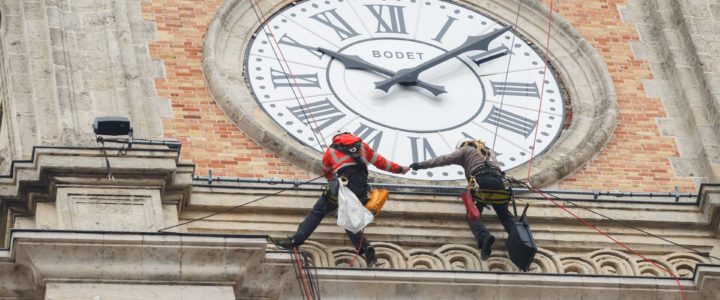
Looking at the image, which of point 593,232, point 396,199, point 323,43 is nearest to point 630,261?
point 593,232

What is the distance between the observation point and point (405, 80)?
21969mm

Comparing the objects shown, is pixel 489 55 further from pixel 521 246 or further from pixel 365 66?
pixel 521 246

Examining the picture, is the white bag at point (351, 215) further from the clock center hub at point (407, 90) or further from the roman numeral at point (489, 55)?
the roman numeral at point (489, 55)

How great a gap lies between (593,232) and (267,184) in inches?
95.5

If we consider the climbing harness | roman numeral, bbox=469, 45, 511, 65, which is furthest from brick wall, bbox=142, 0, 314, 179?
roman numeral, bbox=469, 45, 511, 65

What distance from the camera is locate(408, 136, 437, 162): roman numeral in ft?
70.1

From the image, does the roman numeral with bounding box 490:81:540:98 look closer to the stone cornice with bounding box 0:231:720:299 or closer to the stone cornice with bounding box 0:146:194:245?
the stone cornice with bounding box 0:231:720:299

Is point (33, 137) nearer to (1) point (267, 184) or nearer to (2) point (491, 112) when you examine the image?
(1) point (267, 184)

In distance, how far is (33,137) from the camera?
67.3 feet

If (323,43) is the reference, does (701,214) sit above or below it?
below

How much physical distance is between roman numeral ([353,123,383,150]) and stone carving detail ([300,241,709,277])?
1277mm

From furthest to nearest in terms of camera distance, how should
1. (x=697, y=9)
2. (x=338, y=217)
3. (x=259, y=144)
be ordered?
1. (x=697, y=9)
2. (x=259, y=144)
3. (x=338, y=217)

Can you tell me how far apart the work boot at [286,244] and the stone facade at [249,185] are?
9.4 inches

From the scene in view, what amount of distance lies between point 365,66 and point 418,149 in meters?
0.99
